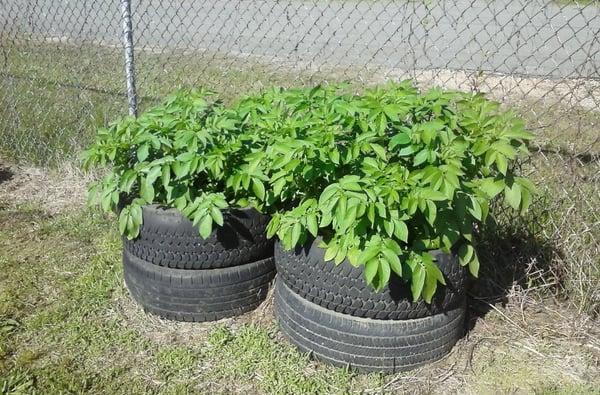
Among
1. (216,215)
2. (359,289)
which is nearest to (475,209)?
(359,289)

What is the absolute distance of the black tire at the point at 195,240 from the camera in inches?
125

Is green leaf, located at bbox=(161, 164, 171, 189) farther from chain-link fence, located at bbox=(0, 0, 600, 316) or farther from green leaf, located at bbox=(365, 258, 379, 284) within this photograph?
chain-link fence, located at bbox=(0, 0, 600, 316)

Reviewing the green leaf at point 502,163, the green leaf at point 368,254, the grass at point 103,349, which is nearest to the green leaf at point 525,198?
the green leaf at point 502,163

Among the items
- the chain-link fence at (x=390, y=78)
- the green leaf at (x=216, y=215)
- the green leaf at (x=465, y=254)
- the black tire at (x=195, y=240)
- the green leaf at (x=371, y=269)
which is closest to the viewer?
the green leaf at (x=371, y=269)

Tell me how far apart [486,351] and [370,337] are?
66cm

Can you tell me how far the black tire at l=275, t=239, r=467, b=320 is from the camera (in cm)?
280

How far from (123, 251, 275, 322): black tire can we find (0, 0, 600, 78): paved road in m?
1.63

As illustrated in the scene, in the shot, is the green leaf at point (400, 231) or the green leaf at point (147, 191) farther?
the green leaf at point (147, 191)

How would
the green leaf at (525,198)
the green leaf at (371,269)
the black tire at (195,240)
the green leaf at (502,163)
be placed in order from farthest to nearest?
the black tire at (195,240)
the green leaf at (525,198)
the green leaf at (502,163)
the green leaf at (371,269)

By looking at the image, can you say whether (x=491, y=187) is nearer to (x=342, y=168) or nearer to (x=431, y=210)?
(x=431, y=210)

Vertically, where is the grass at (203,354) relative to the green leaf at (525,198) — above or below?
below

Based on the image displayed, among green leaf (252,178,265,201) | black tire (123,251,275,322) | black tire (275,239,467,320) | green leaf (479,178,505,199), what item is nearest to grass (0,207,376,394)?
black tire (123,251,275,322)

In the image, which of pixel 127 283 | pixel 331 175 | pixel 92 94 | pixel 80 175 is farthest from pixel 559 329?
pixel 92 94

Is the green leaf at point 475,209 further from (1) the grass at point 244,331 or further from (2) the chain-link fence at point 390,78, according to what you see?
(2) the chain-link fence at point 390,78
